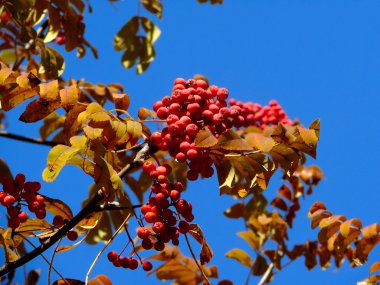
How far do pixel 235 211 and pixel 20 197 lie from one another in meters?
2.53

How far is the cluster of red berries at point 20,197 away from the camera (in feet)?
6.86

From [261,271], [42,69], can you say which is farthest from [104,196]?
[261,271]

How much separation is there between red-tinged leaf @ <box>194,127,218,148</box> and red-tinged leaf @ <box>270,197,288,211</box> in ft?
7.31

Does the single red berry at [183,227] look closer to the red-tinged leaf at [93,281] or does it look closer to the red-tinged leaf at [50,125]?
the red-tinged leaf at [93,281]

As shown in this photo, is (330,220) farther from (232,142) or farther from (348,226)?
(232,142)

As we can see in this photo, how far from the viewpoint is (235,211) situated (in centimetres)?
446

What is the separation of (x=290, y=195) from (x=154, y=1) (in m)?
1.58

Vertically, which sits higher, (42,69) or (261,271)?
(42,69)

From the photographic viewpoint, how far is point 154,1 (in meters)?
4.10

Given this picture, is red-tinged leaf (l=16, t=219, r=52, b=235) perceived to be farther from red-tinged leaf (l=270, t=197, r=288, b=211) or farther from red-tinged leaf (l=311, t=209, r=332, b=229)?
red-tinged leaf (l=270, t=197, r=288, b=211)

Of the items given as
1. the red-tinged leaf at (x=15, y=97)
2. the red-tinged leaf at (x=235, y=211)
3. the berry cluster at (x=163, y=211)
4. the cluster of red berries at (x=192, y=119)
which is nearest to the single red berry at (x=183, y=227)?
the berry cluster at (x=163, y=211)

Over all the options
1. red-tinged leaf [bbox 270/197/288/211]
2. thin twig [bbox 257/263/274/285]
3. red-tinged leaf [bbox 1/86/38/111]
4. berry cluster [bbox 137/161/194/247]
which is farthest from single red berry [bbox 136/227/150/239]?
red-tinged leaf [bbox 270/197/288/211]

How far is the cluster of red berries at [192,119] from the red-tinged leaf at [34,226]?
1.62ft

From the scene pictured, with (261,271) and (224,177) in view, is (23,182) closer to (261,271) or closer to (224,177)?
(224,177)
